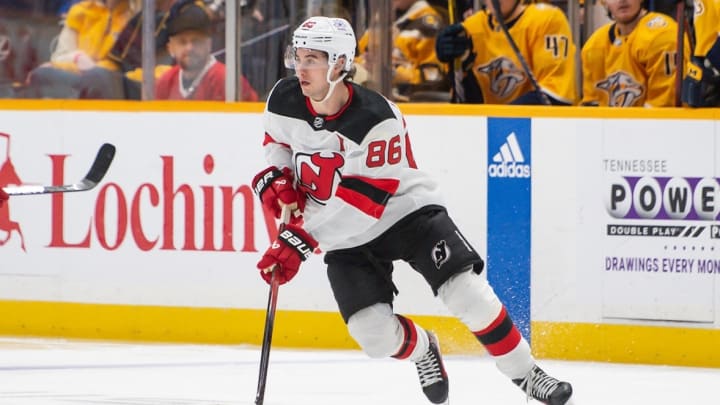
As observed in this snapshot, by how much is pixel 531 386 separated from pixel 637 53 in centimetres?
170

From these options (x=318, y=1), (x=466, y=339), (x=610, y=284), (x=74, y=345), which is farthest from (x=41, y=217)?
(x=610, y=284)

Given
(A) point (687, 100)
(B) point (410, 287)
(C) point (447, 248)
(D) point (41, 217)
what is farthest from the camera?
(D) point (41, 217)

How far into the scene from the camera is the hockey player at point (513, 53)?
5.35 metres

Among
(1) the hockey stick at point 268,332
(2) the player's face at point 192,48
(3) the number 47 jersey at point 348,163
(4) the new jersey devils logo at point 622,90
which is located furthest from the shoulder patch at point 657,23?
(1) the hockey stick at point 268,332

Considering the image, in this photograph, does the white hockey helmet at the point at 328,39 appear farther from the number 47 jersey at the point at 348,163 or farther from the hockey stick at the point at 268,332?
the hockey stick at the point at 268,332

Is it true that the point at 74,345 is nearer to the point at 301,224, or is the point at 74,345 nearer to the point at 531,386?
the point at 301,224

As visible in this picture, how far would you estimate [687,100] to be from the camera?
16.3ft

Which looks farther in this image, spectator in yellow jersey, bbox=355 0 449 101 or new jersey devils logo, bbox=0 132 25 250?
new jersey devils logo, bbox=0 132 25 250

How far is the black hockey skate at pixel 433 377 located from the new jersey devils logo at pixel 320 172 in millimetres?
520

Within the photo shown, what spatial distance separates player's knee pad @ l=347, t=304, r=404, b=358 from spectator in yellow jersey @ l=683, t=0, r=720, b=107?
5.10 feet

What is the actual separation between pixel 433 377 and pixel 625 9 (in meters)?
1.75

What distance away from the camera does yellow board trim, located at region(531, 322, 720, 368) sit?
16.3ft

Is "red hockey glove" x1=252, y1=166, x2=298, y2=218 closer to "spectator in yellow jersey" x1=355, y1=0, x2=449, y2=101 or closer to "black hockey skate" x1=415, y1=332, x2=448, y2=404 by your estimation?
"black hockey skate" x1=415, y1=332, x2=448, y2=404

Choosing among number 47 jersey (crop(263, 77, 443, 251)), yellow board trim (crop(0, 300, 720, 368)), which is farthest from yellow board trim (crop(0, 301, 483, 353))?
number 47 jersey (crop(263, 77, 443, 251))
